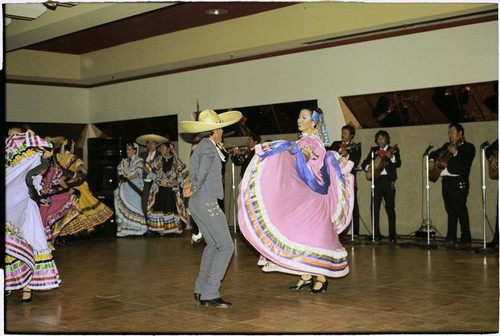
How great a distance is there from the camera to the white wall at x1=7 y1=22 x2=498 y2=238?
31.7ft

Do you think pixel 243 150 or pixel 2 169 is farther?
pixel 243 150

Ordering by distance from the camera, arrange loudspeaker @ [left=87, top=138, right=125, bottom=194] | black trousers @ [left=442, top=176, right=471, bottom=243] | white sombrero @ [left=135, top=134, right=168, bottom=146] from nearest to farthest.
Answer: black trousers @ [left=442, top=176, right=471, bottom=243]
white sombrero @ [left=135, top=134, right=168, bottom=146]
loudspeaker @ [left=87, top=138, right=125, bottom=194]

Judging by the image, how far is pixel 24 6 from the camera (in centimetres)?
811

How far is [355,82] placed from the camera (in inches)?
426

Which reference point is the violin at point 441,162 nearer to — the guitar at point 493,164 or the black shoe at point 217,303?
the guitar at point 493,164

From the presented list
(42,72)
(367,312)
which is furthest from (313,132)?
(42,72)

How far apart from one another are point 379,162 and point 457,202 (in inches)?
49.6

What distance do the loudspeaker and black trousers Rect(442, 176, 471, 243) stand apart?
7.03m

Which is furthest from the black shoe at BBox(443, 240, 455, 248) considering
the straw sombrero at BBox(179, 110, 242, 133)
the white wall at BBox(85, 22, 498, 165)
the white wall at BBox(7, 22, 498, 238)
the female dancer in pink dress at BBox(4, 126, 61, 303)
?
the female dancer in pink dress at BBox(4, 126, 61, 303)

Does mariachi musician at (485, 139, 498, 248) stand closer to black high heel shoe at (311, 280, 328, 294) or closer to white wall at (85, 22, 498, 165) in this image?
white wall at (85, 22, 498, 165)

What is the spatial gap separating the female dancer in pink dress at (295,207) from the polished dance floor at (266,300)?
0.31 meters

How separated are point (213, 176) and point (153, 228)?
22.1 feet

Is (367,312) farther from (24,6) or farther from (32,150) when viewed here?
(24,6)

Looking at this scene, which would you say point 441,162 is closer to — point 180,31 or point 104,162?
point 180,31
